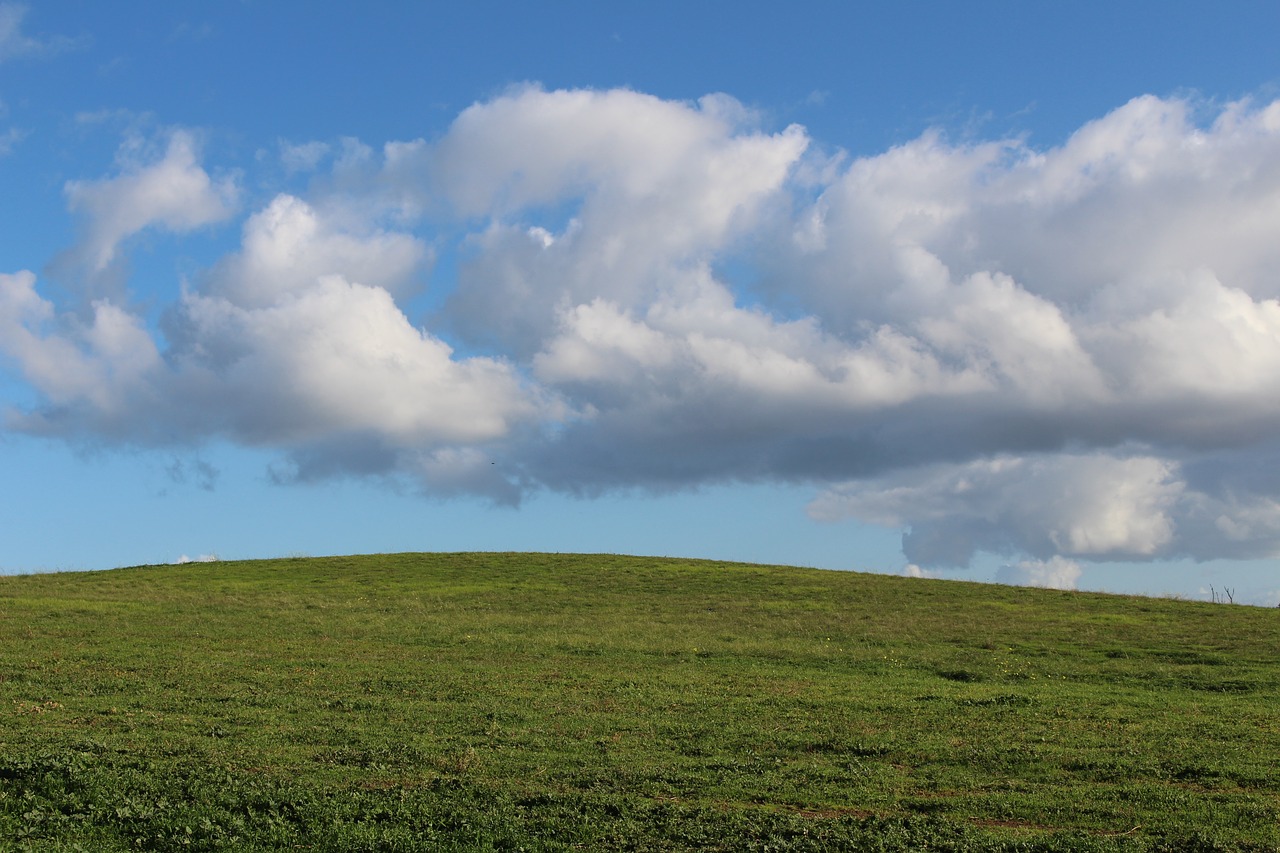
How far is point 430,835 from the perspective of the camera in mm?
14969

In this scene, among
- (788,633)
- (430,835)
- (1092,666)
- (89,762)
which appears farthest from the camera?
(788,633)

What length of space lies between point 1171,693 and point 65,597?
5266 cm

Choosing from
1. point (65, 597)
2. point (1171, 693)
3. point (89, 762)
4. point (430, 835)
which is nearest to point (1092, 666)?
point (1171, 693)

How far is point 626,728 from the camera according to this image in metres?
24.5

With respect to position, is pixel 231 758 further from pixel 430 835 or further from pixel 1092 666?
pixel 1092 666

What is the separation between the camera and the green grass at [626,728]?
615 inches

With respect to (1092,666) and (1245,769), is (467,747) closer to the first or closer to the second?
(1245,769)

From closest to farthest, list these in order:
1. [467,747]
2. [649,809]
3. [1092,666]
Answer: [649,809], [467,747], [1092,666]

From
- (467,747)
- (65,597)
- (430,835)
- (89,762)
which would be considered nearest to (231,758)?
(89,762)

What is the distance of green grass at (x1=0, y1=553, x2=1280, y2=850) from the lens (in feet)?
51.2

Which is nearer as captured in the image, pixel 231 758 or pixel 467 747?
pixel 231 758

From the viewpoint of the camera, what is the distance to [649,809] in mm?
16406

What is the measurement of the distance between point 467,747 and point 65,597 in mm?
43988

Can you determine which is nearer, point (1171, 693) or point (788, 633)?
point (1171, 693)
